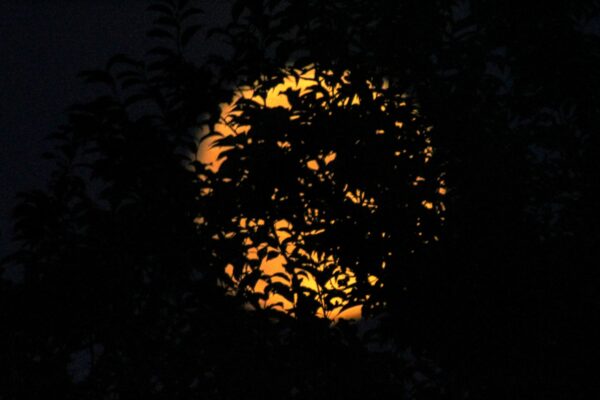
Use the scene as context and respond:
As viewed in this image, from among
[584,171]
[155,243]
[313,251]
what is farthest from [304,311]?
[584,171]

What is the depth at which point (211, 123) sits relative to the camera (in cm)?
474

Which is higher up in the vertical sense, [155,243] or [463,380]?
[155,243]

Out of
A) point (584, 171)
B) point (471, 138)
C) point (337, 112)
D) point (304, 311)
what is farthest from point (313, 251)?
point (584, 171)

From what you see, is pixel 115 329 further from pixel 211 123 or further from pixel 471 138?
pixel 471 138

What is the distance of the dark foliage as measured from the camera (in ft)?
15.1

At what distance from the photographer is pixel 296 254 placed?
5039 mm

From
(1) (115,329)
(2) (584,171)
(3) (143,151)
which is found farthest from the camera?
(2) (584,171)

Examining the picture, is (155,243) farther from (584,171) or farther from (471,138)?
(584,171)

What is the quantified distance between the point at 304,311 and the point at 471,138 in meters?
1.56

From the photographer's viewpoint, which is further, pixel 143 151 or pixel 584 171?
pixel 584 171

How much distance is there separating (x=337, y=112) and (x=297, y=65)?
39 cm

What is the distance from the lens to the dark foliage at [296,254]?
460 cm

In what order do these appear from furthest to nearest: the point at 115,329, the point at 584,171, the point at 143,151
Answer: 1. the point at 584,171
2. the point at 115,329
3. the point at 143,151

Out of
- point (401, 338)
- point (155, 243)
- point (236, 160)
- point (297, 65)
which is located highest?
point (297, 65)
